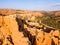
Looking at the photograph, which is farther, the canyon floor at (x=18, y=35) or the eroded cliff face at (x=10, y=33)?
the canyon floor at (x=18, y=35)

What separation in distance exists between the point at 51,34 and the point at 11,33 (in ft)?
41.5

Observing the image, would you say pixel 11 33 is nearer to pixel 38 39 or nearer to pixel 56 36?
pixel 38 39

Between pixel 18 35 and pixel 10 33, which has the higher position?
pixel 10 33

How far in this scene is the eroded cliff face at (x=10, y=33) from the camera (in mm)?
22312

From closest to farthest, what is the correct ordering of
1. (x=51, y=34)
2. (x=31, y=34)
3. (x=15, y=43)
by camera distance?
(x=15, y=43) → (x=31, y=34) → (x=51, y=34)

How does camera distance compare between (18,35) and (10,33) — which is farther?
(10,33)

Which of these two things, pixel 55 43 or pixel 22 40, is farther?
pixel 55 43

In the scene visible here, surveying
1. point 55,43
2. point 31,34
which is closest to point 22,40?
point 31,34

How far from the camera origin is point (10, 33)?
2531 cm

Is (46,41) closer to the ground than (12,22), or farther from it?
closer to the ground

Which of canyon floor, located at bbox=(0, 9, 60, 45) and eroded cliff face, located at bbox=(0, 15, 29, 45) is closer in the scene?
eroded cliff face, located at bbox=(0, 15, 29, 45)

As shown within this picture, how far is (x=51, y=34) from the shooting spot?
36031mm

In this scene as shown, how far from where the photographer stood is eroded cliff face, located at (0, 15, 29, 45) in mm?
22312

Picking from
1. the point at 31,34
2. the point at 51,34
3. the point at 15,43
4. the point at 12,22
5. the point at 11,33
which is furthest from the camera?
the point at 51,34
